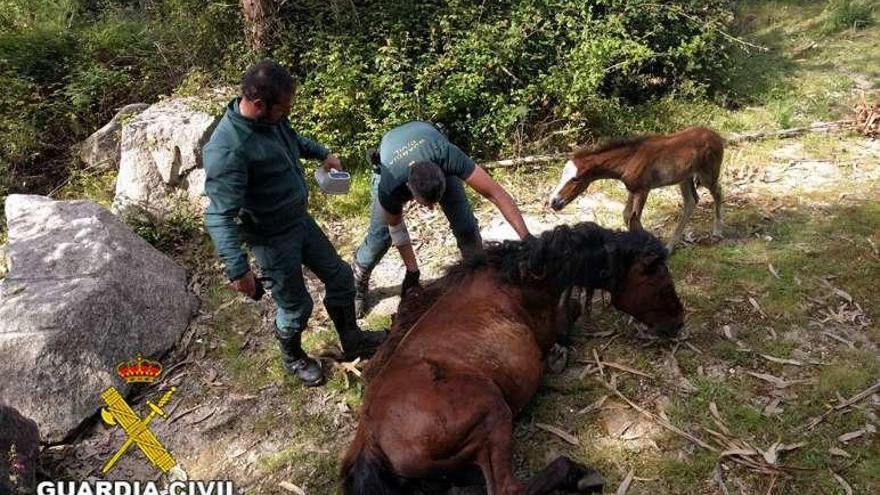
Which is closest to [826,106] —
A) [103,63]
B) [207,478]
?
[207,478]

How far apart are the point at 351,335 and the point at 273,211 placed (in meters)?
1.42

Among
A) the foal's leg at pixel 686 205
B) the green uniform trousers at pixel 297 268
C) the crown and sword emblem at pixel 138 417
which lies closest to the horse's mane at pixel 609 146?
the foal's leg at pixel 686 205

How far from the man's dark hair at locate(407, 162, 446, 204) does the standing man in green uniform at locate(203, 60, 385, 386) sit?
0.80 meters

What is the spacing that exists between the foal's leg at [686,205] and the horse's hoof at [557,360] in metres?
1.94

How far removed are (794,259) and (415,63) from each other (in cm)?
504

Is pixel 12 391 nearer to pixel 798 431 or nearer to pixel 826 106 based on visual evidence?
pixel 798 431

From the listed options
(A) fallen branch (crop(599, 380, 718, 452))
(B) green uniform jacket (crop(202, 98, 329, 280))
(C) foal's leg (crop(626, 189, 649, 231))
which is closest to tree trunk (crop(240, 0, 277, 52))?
(B) green uniform jacket (crop(202, 98, 329, 280))

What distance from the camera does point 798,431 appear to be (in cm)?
401

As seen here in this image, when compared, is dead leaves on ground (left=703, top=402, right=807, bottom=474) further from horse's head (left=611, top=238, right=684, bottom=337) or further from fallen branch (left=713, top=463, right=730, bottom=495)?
horse's head (left=611, top=238, right=684, bottom=337)

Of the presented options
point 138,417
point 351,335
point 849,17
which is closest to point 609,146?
point 351,335

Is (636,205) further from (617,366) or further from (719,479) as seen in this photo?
(719,479)

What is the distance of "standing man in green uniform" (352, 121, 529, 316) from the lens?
169 inches

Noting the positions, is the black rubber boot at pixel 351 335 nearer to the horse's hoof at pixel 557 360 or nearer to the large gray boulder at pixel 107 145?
the horse's hoof at pixel 557 360

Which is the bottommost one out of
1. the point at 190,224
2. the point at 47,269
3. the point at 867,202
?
the point at 867,202
